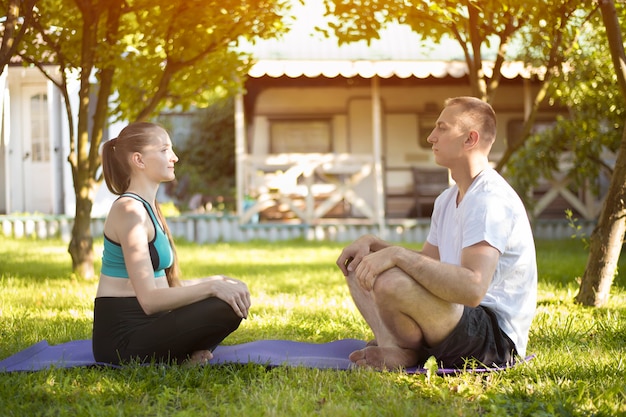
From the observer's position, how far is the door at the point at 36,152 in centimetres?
1534

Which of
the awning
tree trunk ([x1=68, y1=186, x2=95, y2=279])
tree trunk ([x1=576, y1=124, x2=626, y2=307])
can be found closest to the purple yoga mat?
tree trunk ([x1=576, y1=124, x2=626, y2=307])

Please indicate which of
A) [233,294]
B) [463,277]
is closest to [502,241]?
[463,277]

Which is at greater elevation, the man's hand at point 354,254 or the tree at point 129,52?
the tree at point 129,52

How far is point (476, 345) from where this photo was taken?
370cm

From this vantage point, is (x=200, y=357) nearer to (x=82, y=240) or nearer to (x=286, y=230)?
(x=82, y=240)

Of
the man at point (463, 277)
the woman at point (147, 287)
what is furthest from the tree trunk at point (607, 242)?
the woman at point (147, 287)

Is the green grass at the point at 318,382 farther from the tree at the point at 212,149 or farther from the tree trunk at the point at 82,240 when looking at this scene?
the tree at the point at 212,149

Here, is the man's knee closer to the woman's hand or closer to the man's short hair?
the woman's hand

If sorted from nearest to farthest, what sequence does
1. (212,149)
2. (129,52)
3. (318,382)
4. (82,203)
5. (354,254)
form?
(318,382) < (354,254) < (82,203) < (129,52) < (212,149)

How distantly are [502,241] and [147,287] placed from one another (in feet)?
5.45

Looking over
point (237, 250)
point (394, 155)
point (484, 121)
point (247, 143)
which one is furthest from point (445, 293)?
point (247, 143)

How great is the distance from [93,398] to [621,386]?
2.34m

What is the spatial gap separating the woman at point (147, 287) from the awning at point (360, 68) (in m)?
9.50

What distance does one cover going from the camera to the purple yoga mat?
3966mm
